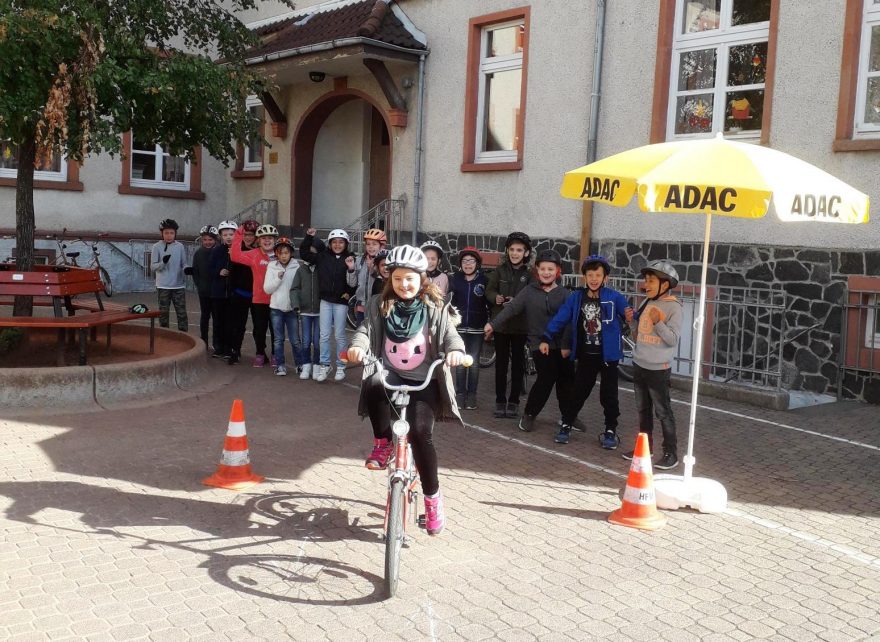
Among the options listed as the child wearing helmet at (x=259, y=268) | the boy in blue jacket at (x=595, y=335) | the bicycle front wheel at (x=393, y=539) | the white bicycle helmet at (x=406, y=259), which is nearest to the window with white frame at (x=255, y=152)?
the child wearing helmet at (x=259, y=268)

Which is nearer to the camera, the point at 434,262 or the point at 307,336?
the point at 434,262

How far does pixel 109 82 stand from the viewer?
8586mm

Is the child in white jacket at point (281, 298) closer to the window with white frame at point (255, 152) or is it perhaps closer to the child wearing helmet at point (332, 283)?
the child wearing helmet at point (332, 283)

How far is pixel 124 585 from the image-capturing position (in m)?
4.48

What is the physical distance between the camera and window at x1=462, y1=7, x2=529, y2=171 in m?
13.7

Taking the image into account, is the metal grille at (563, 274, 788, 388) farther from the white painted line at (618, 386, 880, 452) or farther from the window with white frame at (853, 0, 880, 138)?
the window with white frame at (853, 0, 880, 138)

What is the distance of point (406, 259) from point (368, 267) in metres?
5.08

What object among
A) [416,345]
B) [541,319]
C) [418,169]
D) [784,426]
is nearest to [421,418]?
[416,345]

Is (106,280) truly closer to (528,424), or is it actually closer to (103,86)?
(103,86)

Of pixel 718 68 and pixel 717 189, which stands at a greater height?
pixel 718 68

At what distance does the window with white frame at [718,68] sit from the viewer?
36.1 feet

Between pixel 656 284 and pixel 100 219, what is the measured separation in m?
15.2

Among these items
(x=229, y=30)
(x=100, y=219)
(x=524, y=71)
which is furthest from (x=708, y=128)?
(x=100, y=219)

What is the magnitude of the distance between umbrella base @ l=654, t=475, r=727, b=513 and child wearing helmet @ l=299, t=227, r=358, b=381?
15.5 ft
